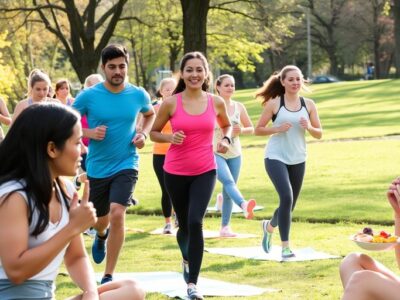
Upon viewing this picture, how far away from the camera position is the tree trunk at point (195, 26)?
26094 mm

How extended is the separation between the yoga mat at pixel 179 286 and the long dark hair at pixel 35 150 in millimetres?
3563

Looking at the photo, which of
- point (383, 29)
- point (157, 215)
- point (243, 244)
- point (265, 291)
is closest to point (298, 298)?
point (265, 291)

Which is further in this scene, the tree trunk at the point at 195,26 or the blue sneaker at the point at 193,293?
the tree trunk at the point at 195,26

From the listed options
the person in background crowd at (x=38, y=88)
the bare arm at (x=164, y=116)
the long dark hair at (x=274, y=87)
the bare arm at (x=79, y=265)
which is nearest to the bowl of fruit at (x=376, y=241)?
the bare arm at (x=79, y=265)

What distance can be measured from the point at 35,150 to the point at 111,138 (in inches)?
179

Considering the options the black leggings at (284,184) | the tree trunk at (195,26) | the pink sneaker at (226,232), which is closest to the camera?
the black leggings at (284,184)

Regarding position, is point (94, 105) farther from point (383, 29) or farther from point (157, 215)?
point (383, 29)

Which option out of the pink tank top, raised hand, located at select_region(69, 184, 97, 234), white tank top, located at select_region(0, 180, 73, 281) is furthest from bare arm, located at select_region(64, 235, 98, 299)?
the pink tank top

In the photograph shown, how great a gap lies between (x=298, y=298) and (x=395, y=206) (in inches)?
97.5

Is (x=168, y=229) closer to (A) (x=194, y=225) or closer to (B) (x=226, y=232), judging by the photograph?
(B) (x=226, y=232)

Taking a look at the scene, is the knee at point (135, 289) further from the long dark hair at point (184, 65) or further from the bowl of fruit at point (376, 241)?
the long dark hair at point (184, 65)

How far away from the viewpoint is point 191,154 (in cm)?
817

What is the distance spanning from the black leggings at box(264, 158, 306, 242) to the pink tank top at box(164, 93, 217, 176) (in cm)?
196

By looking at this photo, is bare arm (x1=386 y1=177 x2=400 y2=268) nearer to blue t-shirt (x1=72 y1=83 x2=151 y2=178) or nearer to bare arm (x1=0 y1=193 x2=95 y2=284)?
bare arm (x1=0 y1=193 x2=95 y2=284)
